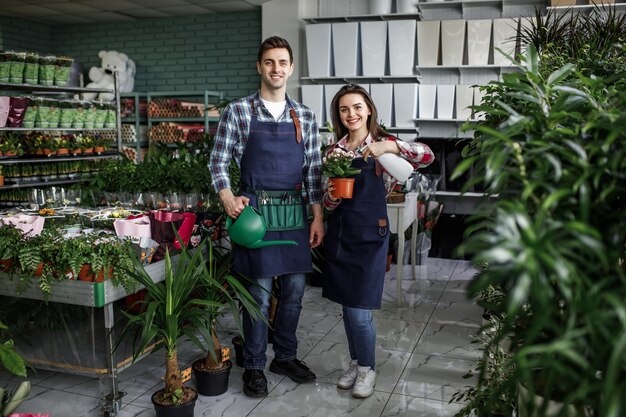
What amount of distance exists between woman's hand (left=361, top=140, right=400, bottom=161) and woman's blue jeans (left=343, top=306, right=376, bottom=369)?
→ 2.54 feet

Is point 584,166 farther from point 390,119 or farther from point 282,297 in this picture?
point 390,119

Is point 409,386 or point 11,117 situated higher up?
point 11,117

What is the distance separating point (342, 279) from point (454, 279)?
278 cm

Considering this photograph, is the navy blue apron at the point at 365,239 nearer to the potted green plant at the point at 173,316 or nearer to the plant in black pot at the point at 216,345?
the plant in black pot at the point at 216,345

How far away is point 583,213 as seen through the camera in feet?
3.55

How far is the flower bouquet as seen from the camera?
268 centimetres

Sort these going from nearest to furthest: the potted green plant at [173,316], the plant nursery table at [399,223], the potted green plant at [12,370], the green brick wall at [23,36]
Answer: the potted green plant at [12,370]
the potted green plant at [173,316]
the plant nursery table at [399,223]
the green brick wall at [23,36]

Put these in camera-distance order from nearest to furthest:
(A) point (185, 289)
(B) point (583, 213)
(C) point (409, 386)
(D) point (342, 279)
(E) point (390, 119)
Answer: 1. (B) point (583, 213)
2. (A) point (185, 289)
3. (D) point (342, 279)
4. (C) point (409, 386)
5. (E) point (390, 119)

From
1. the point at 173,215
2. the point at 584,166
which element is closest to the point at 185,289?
the point at 173,215

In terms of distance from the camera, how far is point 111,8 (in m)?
7.71

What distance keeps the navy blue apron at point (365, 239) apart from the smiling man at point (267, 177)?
0.85ft

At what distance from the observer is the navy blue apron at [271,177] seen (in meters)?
2.91

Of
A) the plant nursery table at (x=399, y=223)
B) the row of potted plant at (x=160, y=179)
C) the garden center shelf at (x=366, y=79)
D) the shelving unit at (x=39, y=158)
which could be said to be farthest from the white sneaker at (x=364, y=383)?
the garden center shelf at (x=366, y=79)

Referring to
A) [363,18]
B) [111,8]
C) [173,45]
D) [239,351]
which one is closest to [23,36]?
[111,8]
